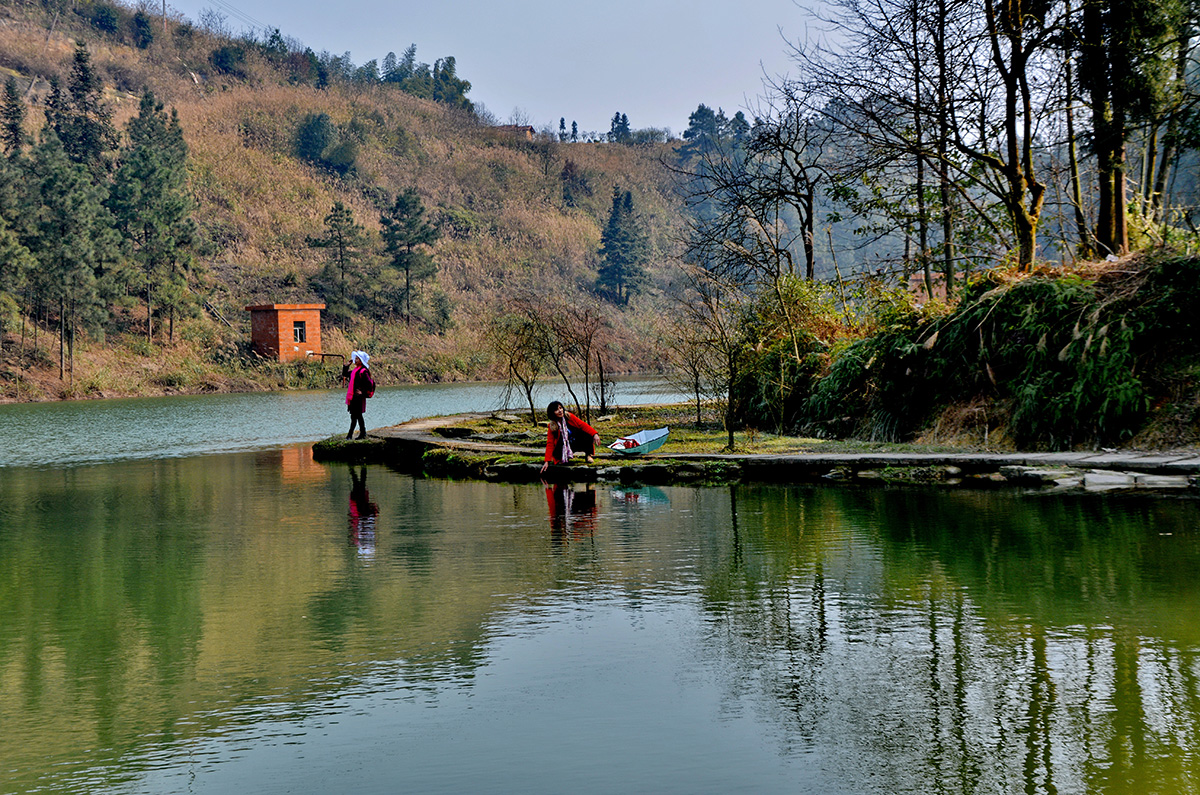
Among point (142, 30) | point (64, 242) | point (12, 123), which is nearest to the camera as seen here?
point (64, 242)

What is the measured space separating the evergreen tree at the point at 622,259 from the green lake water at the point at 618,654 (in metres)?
79.0

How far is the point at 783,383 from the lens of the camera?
19.6 meters

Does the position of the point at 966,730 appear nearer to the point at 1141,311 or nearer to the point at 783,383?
the point at 1141,311

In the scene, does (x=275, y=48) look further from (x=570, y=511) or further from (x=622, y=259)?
(x=570, y=511)

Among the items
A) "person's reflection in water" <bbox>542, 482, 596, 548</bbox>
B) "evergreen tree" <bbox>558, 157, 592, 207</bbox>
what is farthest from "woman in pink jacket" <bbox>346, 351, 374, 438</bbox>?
"evergreen tree" <bbox>558, 157, 592, 207</bbox>

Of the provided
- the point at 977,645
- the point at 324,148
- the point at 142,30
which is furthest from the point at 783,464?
the point at 142,30

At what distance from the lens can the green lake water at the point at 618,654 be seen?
458 centimetres

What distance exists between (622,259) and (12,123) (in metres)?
46.4

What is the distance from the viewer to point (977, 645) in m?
6.15

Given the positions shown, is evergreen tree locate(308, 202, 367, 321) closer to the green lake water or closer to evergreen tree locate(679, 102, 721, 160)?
the green lake water

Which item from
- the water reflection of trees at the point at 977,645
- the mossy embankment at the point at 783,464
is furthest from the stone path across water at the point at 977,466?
the water reflection of trees at the point at 977,645

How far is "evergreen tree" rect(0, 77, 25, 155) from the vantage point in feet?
213

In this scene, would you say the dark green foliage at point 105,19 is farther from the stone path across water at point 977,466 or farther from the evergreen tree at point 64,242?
the stone path across water at point 977,466

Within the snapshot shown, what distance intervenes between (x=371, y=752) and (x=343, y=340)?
62.0m
